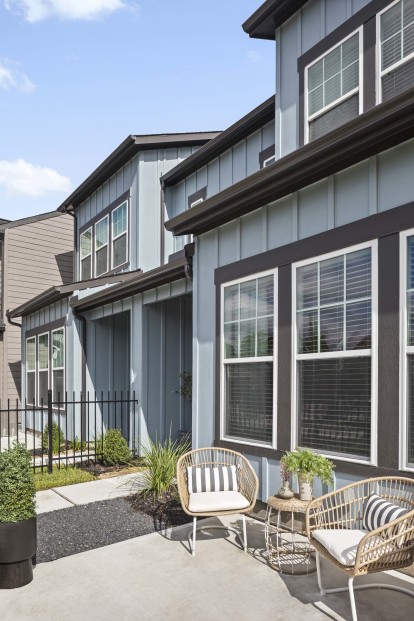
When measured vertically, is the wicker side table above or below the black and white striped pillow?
below

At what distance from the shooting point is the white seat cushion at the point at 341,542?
336cm

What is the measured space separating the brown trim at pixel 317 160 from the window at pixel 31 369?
8.46m

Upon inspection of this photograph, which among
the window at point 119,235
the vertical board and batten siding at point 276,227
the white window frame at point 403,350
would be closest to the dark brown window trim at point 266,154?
the vertical board and batten siding at point 276,227

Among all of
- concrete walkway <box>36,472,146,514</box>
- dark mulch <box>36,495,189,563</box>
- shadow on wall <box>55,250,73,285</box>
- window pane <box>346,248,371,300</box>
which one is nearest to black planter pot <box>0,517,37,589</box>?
dark mulch <box>36,495,189,563</box>

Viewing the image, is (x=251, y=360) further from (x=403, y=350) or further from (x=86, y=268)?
(x=86, y=268)

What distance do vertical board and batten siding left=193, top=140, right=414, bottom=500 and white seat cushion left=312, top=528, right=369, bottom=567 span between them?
89 centimetres

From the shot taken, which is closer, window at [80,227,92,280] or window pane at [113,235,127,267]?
window pane at [113,235,127,267]

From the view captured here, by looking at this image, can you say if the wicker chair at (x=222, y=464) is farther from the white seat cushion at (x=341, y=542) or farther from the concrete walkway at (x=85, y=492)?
the concrete walkway at (x=85, y=492)

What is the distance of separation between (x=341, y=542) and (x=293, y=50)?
560 cm

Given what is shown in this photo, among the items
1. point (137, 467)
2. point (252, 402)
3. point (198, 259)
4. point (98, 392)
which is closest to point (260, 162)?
point (198, 259)

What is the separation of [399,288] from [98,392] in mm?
8225

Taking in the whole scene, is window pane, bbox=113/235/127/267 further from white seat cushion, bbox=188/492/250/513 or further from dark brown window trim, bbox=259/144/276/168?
white seat cushion, bbox=188/492/250/513

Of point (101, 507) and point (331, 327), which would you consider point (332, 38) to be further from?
point (101, 507)

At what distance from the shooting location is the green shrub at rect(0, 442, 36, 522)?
400 centimetres
